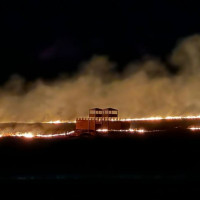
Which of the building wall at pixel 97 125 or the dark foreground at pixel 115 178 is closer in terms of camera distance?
the dark foreground at pixel 115 178

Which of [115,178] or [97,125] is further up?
[97,125]

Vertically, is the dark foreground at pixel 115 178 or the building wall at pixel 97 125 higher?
the building wall at pixel 97 125

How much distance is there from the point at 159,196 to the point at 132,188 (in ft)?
8.92

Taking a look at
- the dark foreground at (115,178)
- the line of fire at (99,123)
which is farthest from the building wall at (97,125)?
the dark foreground at (115,178)

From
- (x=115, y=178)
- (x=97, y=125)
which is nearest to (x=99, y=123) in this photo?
(x=97, y=125)

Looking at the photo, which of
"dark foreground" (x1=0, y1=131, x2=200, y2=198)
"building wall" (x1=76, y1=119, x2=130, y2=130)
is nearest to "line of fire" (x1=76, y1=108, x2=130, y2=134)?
"building wall" (x1=76, y1=119, x2=130, y2=130)

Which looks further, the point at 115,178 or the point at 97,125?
the point at 97,125

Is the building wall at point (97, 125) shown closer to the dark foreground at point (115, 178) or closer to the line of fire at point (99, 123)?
the line of fire at point (99, 123)

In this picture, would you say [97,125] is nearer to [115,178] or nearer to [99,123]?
[99,123]

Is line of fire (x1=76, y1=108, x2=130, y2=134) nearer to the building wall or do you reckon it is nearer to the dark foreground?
the building wall

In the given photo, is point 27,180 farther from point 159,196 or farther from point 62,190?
point 159,196

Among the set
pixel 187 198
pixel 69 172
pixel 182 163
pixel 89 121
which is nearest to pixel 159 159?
pixel 182 163

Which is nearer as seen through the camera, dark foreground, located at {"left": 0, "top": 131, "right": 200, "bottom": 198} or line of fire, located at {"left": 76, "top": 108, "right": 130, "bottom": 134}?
dark foreground, located at {"left": 0, "top": 131, "right": 200, "bottom": 198}

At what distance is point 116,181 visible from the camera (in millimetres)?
24109
